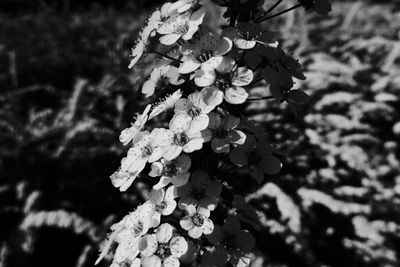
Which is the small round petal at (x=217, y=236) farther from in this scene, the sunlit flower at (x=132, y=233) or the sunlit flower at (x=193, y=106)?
the sunlit flower at (x=193, y=106)

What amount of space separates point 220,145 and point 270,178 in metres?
1.98

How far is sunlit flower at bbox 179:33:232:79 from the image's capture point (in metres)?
1.46

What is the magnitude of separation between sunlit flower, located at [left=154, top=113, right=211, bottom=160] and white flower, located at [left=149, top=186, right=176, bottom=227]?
5.8 inches

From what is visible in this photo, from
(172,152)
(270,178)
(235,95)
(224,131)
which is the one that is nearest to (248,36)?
(235,95)

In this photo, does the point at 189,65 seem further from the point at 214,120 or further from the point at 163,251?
the point at 163,251

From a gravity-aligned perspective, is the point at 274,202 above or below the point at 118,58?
below

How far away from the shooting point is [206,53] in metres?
1.49

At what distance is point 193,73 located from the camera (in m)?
1.60

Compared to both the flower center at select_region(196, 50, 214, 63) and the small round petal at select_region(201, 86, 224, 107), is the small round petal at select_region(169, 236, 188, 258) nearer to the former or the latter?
the small round petal at select_region(201, 86, 224, 107)

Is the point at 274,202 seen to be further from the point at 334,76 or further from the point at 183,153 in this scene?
the point at 183,153

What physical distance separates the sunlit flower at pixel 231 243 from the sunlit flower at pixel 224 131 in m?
0.27

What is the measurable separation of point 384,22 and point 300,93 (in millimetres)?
4183

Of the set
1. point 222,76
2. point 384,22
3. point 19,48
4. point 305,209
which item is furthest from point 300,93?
point 384,22

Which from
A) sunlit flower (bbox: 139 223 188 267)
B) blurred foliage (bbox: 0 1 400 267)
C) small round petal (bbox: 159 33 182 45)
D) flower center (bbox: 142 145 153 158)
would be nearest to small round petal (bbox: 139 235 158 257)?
sunlit flower (bbox: 139 223 188 267)
